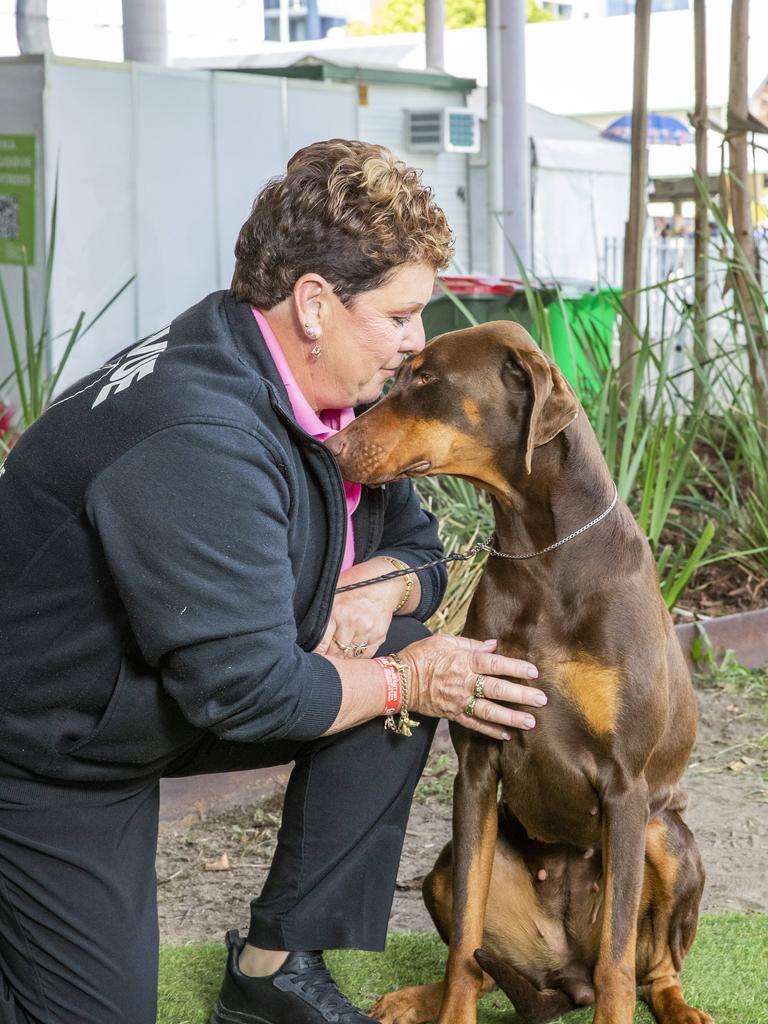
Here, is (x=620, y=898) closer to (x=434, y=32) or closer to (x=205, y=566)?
(x=205, y=566)

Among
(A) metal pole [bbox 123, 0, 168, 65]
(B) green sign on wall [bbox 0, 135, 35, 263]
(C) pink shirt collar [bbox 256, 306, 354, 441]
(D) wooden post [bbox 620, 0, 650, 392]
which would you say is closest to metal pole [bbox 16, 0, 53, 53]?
(A) metal pole [bbox 123, 0, 168, 65]

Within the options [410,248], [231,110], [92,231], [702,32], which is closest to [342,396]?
[410,248]

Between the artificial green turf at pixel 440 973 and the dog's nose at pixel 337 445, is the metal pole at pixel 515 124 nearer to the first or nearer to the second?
the artificial green turf at pixel 440 973

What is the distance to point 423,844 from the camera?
139 inches

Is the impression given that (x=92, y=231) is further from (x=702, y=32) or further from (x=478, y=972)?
(x=478, y=972)

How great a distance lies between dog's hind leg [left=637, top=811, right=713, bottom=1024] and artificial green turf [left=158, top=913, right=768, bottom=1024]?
0.08 meters

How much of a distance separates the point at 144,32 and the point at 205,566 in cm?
734

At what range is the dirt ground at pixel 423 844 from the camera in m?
3.13

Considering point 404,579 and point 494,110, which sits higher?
point 494,110

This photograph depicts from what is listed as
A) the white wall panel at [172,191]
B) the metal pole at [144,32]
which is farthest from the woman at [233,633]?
the metal pole at [144,32]

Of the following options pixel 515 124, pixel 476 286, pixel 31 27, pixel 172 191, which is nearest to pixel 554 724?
pixel 476 286

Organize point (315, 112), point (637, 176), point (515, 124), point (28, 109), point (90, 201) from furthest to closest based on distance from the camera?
1. point (515, 124)
2. point (315, 112)
3. point (90, 201)
4. point (28, 109)
5. point (637, 176)

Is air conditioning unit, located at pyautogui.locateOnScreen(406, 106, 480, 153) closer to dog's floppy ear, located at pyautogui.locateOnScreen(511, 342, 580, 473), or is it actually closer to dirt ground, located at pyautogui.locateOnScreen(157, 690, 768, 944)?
dirt ground, located at pyautogui.locateOnScreen(157, 690, 768, 944)

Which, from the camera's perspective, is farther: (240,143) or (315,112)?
(315,112)
